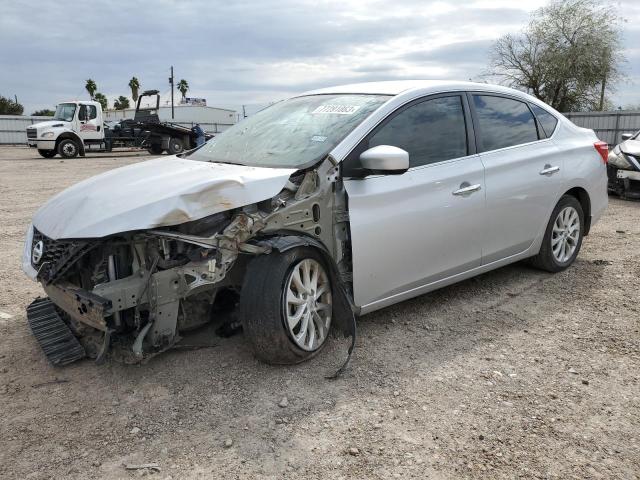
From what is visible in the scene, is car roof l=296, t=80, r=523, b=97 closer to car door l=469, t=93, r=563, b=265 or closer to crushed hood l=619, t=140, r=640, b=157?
car door l=469, t=93, r=563, b=265

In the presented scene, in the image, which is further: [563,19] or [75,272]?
[563,19]

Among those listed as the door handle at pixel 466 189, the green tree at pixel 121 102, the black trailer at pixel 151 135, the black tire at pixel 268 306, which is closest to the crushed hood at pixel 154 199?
the black tire at pixel 268 306

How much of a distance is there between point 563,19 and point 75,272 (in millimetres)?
39174

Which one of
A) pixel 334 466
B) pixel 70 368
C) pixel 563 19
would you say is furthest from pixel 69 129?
pixel 563 19

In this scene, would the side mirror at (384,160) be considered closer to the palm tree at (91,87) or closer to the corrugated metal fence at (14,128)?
the corrugated metal fence at (14,128)

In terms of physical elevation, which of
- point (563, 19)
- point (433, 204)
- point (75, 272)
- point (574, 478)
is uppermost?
point (563, 19)

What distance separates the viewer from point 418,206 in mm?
3885

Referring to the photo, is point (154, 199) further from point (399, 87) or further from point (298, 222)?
point (399, 87)

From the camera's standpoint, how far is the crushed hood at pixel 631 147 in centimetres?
961

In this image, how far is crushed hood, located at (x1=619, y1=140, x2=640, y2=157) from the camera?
9609mm

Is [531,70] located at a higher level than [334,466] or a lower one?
higher

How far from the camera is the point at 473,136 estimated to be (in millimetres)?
4387

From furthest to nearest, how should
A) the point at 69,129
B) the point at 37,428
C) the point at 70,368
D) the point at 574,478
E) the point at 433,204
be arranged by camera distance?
1. the point at 69,129
2. the point at 433,204
3. the point at 70,368
4. the point at 37,428
5. the point at 574,478

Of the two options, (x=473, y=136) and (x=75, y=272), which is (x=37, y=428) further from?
(x=473, y=136)
